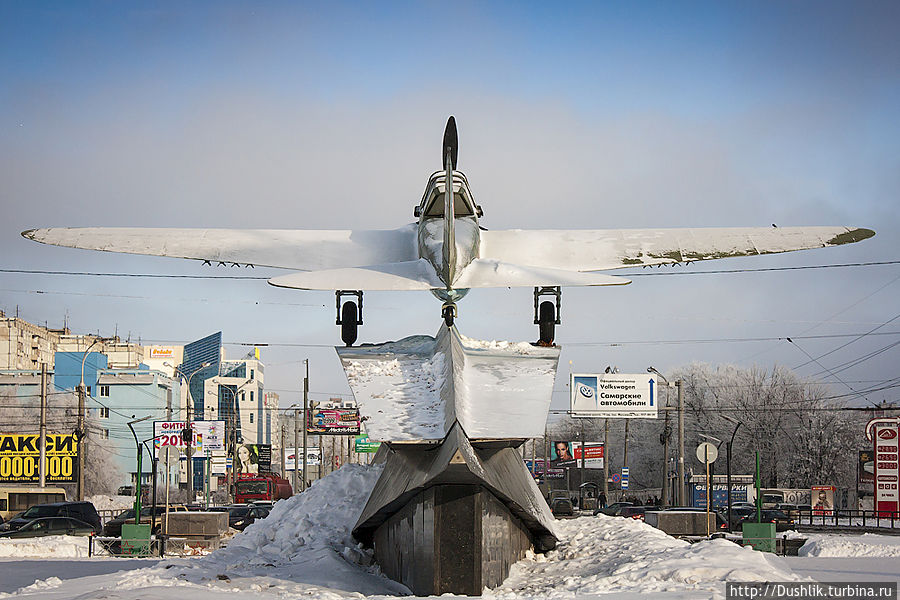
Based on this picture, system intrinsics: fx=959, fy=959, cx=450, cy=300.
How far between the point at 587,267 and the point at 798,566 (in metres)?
6.52

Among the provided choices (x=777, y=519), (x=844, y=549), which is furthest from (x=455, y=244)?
(x=777, y=519)

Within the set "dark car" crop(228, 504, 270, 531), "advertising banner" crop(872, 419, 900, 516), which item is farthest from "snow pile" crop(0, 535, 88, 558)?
"advertising banner" crop(872, 419, 900, 516)

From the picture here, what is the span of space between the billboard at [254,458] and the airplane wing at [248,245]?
64973 mm

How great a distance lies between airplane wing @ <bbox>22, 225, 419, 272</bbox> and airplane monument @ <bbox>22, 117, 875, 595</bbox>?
26mm

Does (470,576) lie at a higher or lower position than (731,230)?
lower

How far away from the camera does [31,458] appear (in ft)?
198

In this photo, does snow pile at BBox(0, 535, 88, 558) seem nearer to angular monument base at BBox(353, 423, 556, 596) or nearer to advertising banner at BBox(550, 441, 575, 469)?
angular monument base at BBox(353, 423, 556, 596)

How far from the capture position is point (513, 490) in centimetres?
1525

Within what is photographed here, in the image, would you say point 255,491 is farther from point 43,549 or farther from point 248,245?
point 248,245

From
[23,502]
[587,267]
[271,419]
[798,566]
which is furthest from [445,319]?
[271,419]

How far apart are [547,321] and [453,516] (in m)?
6.26

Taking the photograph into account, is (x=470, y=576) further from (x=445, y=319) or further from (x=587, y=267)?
(x=587, y=267)

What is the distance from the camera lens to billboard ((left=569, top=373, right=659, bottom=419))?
49.4 metres

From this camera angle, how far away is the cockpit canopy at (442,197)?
55.0 feet
